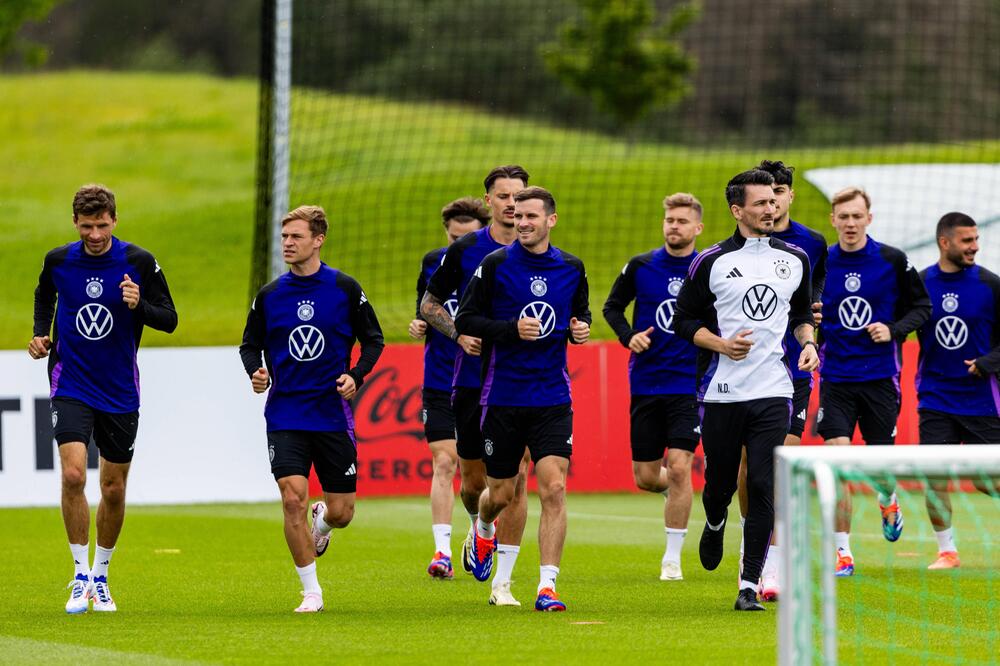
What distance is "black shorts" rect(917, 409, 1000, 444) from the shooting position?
436 inches

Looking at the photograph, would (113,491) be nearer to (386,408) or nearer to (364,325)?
(364,325)

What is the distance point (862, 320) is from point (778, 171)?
183cm

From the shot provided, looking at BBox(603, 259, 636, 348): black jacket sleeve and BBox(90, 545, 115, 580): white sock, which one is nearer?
BBox(90, 545, 115, 580): white sock

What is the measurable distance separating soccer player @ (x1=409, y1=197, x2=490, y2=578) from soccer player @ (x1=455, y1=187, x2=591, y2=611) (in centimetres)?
173

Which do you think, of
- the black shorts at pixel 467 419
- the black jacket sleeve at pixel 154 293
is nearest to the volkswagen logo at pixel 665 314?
the black shorts at pixel 467 419

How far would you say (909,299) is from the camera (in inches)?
427

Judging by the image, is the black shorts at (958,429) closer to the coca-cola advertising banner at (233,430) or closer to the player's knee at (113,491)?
the coca-cola advertising banner at (233,430)

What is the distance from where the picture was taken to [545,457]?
9.11 meters

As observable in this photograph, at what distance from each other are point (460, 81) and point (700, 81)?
718 centimetres

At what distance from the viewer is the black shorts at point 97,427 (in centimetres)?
943

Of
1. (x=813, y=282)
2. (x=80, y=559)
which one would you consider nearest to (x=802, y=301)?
(x=813, y=282)

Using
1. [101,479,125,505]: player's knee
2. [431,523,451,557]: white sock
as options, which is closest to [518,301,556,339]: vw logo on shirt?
[431,523,451,557]: white sock

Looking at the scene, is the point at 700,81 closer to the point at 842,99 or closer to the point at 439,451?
the point at 842,99

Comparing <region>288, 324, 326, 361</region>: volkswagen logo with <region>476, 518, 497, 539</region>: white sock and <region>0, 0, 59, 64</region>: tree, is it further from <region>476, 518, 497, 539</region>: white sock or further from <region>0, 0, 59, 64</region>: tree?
<region>0, 0, 59, 64</region>: tree
